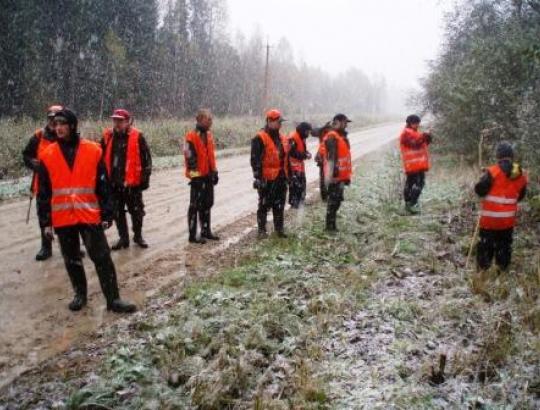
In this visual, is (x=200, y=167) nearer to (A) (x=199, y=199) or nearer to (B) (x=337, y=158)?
(A) (x=199, y=199)

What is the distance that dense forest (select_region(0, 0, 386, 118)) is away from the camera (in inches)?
1268

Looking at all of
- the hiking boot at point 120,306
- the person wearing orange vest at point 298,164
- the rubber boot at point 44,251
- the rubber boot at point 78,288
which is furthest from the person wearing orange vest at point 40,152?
the person wearing orange vest at point 298,164

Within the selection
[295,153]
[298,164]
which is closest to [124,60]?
[298,164]

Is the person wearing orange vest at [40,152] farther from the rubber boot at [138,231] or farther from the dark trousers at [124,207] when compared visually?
the rubber boot at [138,231]

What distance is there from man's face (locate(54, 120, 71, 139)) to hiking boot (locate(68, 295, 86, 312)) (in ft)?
6.08

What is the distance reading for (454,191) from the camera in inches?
497

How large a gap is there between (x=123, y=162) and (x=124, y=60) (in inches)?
1385

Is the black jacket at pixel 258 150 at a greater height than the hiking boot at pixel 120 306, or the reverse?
the black jacket at pixel 258 150

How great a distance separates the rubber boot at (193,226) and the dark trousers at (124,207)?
0.83m

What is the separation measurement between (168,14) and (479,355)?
57.7 metres

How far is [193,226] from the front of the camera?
8320mm

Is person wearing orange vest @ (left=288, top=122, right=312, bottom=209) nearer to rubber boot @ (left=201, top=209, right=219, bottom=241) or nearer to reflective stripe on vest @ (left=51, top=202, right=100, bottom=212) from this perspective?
rubber boot @ (left=201, top=209, right=219, bottom=241)

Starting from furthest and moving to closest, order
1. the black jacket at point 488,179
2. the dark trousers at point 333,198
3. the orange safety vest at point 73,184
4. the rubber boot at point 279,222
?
the dark trousers at point 333,198 < the rubber boot at point 279,222 < the black jacket at point 488,179 < the orange safety vest at point 73,184

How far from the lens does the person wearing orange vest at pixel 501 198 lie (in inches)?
252
